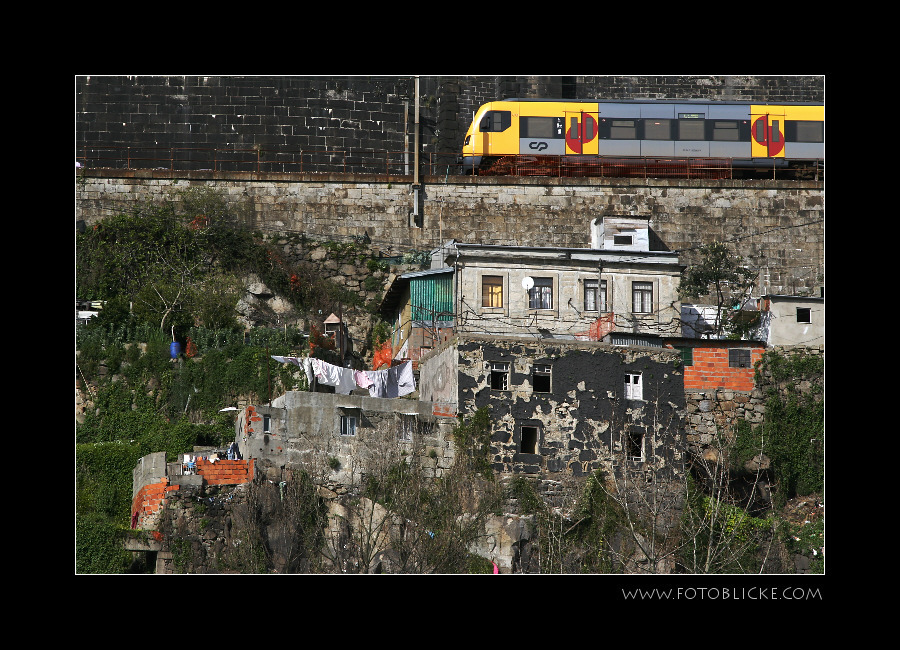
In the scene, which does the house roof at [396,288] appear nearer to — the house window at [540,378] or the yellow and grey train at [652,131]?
the house window at [540,378]

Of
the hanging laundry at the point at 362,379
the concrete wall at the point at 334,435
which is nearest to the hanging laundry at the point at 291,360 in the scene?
the hanging laundry at the point at 362,379

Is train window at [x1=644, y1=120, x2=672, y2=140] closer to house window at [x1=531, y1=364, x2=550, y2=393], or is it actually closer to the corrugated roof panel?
the corrugated roof panel

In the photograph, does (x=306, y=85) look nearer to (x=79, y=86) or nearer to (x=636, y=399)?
(x=79, y=86)

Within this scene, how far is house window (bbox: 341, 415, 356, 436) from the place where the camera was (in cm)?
2583

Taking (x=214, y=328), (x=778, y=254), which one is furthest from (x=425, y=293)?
(x=778, y=254)

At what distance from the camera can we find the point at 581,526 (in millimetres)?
25125

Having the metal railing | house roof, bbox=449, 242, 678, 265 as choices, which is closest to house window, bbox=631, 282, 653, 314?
house roof, bbox=449, 242, 678, 265

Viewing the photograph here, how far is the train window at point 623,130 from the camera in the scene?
38.3 m

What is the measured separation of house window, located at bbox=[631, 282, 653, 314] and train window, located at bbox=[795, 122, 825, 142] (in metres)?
10.6

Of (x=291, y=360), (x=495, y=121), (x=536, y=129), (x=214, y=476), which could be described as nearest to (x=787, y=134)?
(x=536, y=129)

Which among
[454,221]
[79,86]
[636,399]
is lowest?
[636,399]

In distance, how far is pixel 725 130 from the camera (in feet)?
126

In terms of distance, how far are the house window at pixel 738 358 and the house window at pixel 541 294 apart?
14.8ft

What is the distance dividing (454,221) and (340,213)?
350cm
